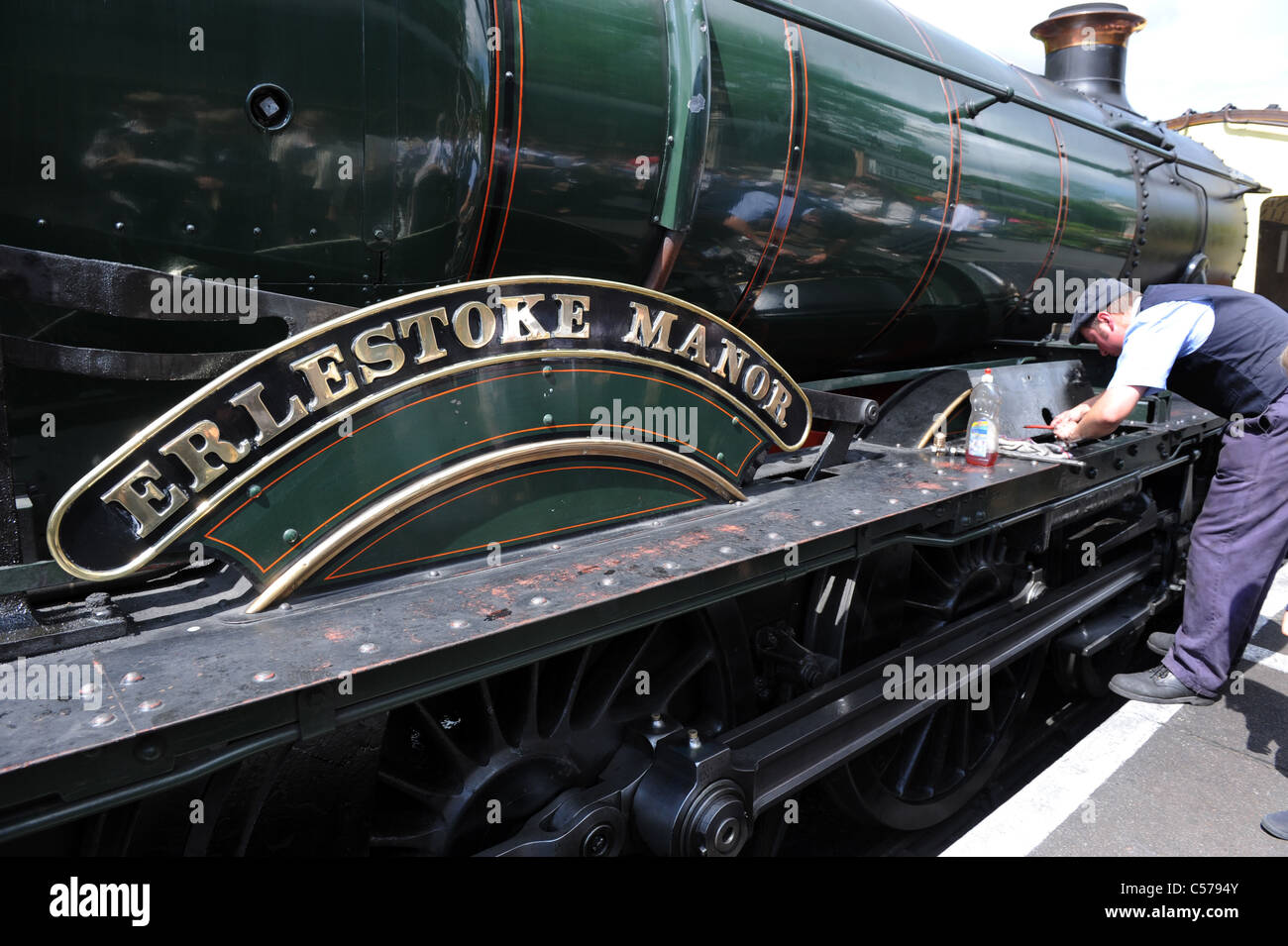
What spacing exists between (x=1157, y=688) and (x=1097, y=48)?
359 centimetres

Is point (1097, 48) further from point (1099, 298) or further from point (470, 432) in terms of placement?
point (470, 432)

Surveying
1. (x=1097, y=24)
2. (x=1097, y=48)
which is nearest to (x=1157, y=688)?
(x=1097, y=48)

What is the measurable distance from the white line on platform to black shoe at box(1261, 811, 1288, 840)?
39cm

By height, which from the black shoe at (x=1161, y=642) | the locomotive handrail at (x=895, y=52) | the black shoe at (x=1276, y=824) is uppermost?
the locomotive handrail at (x=895, y=52)

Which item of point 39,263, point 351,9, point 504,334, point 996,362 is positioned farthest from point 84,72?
point 996,362

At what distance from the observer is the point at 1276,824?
8.29 feet

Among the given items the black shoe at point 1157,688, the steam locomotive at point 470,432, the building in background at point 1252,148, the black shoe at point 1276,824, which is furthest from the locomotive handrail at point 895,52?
the building in background at point 1252,148

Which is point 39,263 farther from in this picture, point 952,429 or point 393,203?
point 952,429

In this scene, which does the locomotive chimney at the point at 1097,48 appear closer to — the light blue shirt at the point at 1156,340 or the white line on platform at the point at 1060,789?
the light blue shirt at the point at 1156,340

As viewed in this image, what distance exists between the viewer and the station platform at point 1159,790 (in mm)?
2395

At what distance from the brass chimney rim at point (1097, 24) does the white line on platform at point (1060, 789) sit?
3.67m
